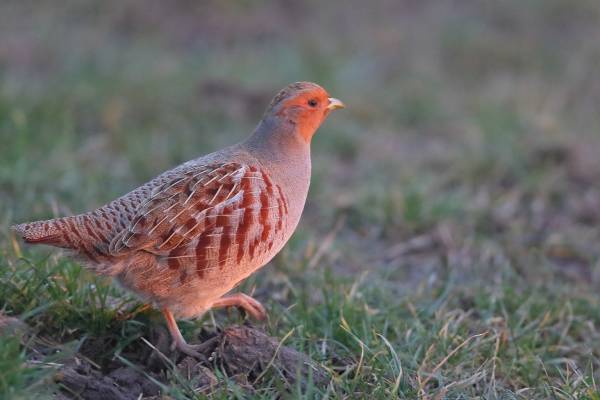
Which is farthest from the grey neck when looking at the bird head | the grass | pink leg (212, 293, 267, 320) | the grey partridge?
the grass

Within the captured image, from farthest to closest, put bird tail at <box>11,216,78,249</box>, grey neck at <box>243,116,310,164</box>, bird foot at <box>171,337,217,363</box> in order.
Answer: grey neck at <box>243,116,310,164</box> → bird foot at <box>171,337,217,363</box> → bird tail at <box>11,216,78,249</box>

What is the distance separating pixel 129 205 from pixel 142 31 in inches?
262

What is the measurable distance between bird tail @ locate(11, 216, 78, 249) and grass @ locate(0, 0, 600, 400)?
26 centimetres

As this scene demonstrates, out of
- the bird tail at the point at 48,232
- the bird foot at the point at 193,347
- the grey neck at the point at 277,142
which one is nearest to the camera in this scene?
the bird tail at the point at 48,232

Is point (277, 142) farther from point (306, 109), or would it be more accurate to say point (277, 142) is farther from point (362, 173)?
point (362, 173)

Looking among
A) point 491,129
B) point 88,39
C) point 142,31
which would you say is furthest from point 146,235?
point 142,31

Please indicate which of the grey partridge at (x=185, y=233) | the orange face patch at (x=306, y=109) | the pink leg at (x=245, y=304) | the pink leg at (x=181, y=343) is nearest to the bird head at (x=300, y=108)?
the orange face patch at (x=306, y=109)

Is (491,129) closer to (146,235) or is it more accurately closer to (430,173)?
(430,173)

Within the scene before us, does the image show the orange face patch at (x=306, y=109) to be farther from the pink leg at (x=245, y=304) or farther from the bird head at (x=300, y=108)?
the pink leg at (x=245, y=304)

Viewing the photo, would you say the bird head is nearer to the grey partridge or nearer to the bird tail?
the grey partridge

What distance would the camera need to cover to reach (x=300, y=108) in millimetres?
3773

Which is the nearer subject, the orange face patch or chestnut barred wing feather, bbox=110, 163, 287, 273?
chestnut barred wing feather, bbox=110, 163, 287, 273

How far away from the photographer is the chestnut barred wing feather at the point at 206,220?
10.8ft

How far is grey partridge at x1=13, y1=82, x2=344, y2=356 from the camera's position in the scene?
10.8 feet
